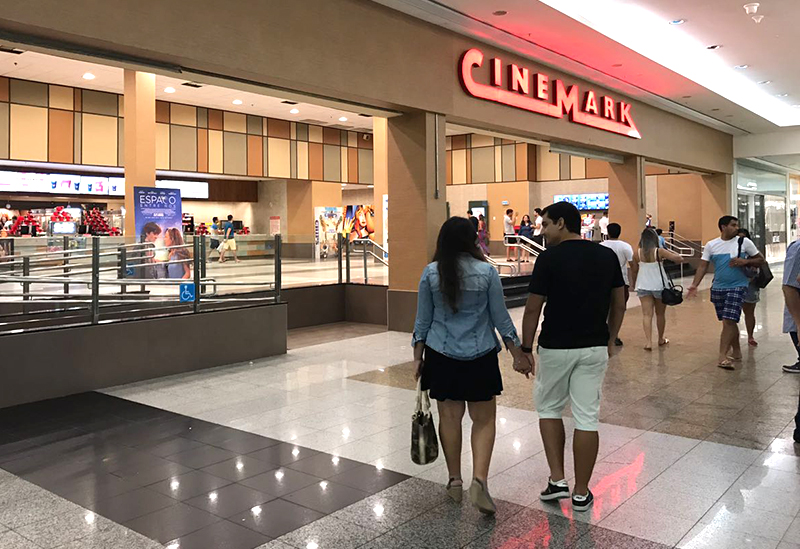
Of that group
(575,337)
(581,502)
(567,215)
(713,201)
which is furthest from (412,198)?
(713,201)

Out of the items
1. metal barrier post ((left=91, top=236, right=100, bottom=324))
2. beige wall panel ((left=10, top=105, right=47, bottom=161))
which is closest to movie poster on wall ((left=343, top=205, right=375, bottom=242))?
beige wall panel ((left=10, top=105, right=47, bottom=161))

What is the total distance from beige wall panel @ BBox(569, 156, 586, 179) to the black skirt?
22.8 meters

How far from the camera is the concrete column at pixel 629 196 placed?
1505 cm

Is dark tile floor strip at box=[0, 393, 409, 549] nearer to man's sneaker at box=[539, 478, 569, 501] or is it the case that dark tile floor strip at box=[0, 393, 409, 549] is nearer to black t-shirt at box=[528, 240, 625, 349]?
man's sneaker at box=[539, 478, 569, 501]

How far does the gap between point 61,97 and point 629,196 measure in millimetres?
14067

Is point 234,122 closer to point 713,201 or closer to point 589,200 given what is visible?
point 589,200

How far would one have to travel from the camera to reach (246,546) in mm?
2922

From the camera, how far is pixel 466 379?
10.7 ft

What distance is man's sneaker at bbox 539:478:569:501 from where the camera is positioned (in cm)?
334

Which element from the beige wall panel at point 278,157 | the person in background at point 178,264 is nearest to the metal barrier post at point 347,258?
the person in background at point 178,264

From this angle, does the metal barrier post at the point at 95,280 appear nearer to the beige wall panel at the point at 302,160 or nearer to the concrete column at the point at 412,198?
the concrete column at the point at 412,198

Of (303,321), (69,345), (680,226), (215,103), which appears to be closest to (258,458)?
(69,345)

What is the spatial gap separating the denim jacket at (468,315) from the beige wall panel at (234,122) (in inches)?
702

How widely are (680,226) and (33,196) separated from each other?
67.6 feet
